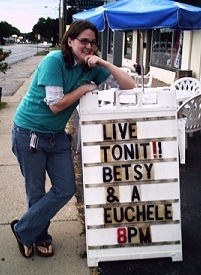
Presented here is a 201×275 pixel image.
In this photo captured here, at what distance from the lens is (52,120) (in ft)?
8.30

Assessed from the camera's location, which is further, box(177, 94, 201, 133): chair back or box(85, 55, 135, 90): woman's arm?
box(177, 94, 201, 133): chair back

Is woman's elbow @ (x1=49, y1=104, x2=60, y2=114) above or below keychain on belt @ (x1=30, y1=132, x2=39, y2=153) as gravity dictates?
above

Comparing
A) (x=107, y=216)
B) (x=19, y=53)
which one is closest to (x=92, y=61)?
(x=107, y=216)

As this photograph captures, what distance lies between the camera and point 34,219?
2.71m

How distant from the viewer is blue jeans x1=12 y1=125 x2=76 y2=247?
8.45ft

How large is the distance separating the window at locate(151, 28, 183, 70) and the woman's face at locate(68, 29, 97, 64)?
10328mm

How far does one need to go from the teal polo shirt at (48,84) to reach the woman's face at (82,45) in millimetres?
81

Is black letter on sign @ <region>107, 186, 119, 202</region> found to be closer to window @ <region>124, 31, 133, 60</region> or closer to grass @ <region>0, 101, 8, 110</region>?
grass @ <region>0, 101, 8, 110</region>

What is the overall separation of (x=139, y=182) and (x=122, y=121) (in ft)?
1.57

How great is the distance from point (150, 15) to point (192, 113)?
5.33ft

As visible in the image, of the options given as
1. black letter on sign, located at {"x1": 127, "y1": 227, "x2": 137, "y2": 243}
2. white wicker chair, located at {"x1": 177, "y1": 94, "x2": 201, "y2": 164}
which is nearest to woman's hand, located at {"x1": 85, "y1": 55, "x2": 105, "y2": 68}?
black letter on sign, located at {"x1": 127, "y1": 227, "x2": 137, "y2": 243}

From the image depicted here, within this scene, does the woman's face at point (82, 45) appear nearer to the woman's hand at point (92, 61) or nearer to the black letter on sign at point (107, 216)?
the woman's hand at point (92, 61)

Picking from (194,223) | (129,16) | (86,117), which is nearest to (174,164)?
(86,117)

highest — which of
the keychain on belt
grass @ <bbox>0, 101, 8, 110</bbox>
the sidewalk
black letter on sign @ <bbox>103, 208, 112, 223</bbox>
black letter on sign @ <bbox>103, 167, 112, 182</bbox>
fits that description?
the keychain on belt
